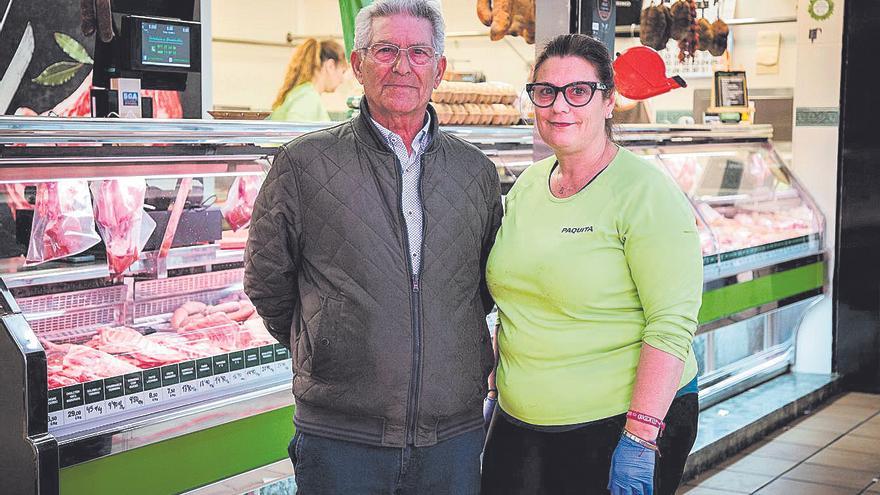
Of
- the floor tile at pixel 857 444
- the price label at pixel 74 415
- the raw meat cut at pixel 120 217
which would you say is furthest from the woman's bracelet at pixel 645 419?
the floor tile at pixel 857 444

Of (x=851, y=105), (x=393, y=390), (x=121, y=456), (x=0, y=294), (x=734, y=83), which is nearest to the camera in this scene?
(x=393, y=390)

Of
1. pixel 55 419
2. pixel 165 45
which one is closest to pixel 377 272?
pixel 55 419

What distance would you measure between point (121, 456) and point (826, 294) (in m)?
5.25

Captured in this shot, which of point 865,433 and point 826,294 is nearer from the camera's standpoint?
point 865,433

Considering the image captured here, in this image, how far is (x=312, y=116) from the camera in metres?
7.06

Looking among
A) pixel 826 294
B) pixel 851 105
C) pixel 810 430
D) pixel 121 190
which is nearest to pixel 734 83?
pixel 851 105

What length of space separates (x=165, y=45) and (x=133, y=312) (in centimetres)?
88

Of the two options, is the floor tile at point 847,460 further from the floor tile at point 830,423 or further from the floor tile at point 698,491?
the floor tile at point 698,491

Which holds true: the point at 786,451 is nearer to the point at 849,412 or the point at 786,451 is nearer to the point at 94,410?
the point at 849,412

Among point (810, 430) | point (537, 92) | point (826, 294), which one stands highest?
point (537, 92)

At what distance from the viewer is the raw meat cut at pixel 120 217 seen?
325cm

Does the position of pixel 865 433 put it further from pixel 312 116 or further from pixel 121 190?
pixel 121 190

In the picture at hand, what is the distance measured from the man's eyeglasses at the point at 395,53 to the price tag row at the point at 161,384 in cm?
121

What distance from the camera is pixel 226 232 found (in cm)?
365
